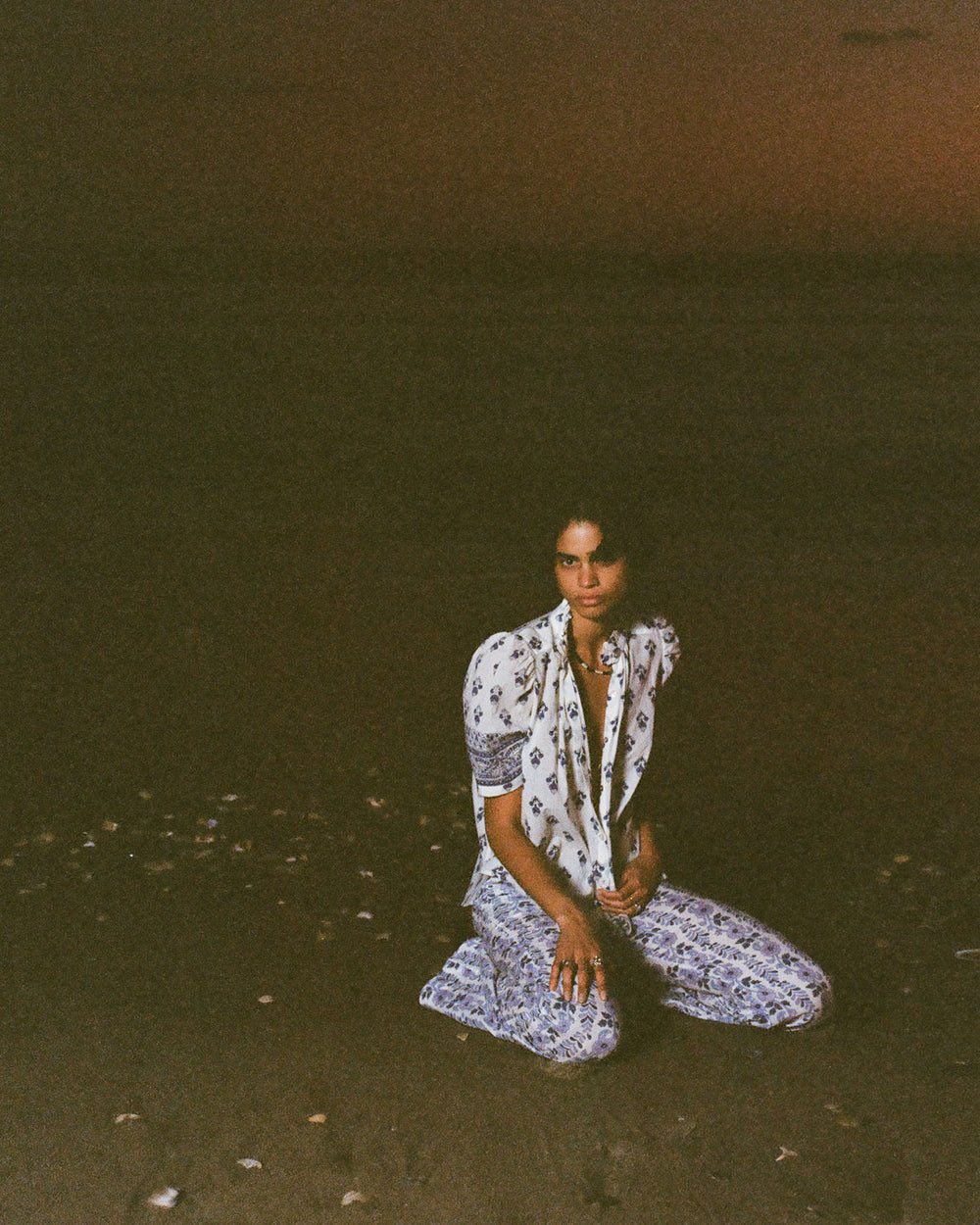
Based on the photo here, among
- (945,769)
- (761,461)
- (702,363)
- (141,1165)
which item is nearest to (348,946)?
(141,1165)

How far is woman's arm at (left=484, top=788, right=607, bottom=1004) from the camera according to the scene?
4305mm

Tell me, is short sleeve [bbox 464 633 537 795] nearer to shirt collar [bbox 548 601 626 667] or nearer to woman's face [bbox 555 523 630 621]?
shirt collar [bbox 548 601 626 667]

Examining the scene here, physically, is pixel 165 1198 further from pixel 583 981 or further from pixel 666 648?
pixel 666 648

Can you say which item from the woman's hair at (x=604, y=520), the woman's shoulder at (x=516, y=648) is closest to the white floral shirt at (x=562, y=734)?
the woman's shoulder at (x=516, y=648)

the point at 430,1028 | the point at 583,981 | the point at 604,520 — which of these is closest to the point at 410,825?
the point at 430,1028

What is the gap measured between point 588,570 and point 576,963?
1.21 meters

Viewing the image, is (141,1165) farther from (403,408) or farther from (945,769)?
(403,408)

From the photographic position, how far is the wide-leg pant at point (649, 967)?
4398 mm

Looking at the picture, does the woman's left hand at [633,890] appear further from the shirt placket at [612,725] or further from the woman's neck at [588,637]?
the woman's neck at [588,637]

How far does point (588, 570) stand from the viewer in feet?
14.2

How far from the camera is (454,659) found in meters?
9.45

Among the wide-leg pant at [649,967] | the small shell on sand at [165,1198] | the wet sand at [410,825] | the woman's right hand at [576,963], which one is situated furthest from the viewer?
the wide-leg pant at [649,967]

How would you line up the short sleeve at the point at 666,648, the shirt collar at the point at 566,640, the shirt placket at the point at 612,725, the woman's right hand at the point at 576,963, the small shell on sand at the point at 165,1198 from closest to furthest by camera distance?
the small shell on sand at the point at 165,1198 < the woman's right hand at the point at 576,963 < the shirt collar at the point at 566,640 < the shirt placket at the point at 612,725 < the short sleeve at the point at 666,648

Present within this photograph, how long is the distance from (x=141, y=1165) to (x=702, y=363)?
22755 millimetres
